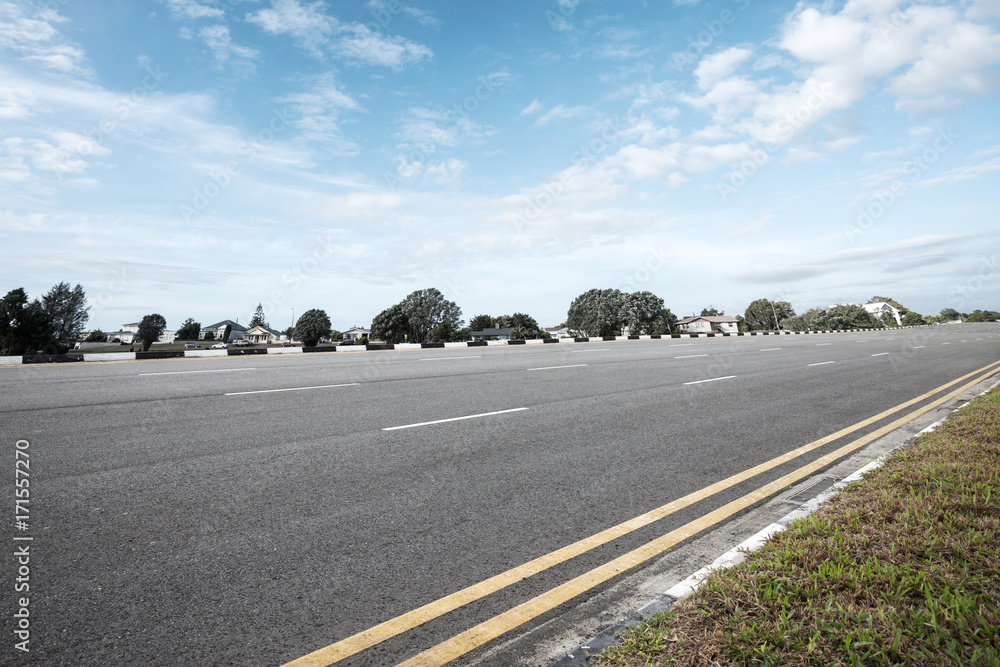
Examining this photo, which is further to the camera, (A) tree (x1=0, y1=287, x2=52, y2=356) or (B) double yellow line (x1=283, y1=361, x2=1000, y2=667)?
(A) tree (x1=0, y1=287, x2=52, y2=356)

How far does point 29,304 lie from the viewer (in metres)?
47.1

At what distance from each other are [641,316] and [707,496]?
3564 inches

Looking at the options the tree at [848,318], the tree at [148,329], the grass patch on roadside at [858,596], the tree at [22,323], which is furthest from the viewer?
the tree at [848,318]

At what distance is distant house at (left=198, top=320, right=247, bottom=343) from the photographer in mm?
111375

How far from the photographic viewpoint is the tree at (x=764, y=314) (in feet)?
411

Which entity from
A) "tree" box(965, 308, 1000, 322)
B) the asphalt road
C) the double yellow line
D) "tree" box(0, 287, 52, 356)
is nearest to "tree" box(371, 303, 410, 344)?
"tree" box(0, 287, 52, 356)

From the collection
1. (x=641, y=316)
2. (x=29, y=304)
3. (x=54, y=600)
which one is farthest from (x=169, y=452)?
(x=641, y=316)

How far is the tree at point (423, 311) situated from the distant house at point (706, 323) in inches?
2708

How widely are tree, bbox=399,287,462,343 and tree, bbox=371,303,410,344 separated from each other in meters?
0.87

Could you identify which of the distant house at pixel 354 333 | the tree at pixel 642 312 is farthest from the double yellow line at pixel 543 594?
the distant house at pixel 354 333

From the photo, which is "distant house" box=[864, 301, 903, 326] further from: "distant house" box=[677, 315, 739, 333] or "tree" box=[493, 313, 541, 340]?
"tree" box=[493, 313, 541, 340]

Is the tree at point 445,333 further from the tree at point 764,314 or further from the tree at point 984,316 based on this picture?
the tree at point 984,316

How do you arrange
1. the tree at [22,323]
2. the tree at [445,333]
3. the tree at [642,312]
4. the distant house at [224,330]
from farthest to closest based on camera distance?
the distant house at [224,330]
the tree at [445,333]
the tree at [642,312]
the tree at [22,323]

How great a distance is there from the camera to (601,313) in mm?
88875
